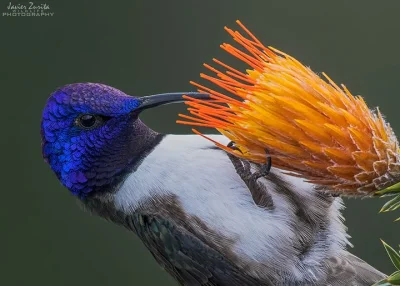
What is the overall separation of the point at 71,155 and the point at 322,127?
100 cm

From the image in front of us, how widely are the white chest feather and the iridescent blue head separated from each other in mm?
95

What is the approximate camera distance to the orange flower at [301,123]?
114 centimetres

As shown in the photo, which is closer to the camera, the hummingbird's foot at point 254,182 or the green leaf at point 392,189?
the green leaf at point 392,189

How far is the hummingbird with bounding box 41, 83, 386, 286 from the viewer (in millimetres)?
1752

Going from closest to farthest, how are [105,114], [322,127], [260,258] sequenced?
[322,127] < [260,258] < [105,114]

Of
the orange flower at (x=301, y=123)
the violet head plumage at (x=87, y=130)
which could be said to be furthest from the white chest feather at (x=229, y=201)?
the orange flower at (x=301, y=123)

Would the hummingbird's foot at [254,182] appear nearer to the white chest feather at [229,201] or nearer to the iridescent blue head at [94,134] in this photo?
the white chest feather at [229,201]

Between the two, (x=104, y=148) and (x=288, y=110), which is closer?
(x=288, y=110)

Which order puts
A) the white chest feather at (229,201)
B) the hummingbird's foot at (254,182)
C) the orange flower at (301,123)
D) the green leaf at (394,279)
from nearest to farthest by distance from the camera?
1. the green leaf at (394,279)
2. the orange flower at (301,123)
3. the hummingbird's foot at (254,182)
4. the white chest feather at (229,201)

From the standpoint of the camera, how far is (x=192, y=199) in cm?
177

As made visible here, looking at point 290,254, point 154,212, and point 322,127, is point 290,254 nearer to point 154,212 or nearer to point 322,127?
point 154,212

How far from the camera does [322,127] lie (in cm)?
116

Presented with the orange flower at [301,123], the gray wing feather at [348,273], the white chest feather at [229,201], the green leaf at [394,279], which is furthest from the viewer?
the gray wing feather at [348,273]

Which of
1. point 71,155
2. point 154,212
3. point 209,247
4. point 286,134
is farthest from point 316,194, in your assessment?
point 71,155
